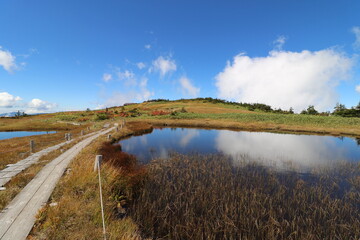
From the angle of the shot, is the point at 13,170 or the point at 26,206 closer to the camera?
the point at 26,206

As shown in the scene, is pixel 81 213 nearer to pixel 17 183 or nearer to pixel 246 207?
pixel 17 183

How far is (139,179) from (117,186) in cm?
165

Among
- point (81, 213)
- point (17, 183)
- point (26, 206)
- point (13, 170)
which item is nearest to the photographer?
point (81, 213)

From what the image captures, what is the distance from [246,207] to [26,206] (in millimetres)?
9668

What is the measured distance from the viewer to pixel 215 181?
408 inches

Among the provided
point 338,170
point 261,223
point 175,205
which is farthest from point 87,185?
point 338,170

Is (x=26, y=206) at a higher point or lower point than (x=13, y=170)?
lower

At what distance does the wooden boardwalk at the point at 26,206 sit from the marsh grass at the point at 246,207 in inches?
149

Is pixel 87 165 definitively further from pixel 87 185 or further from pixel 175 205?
pixel 175 205

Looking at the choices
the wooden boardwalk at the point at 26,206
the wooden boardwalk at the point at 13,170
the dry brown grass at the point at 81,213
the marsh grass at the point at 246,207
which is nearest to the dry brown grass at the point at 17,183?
the wooden boardwalk at the point at 26,206

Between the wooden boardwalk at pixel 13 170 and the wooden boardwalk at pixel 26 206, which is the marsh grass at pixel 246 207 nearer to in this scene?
the wooden boardwalk at pixel 26 206

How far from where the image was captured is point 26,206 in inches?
234

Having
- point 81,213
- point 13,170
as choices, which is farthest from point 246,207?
point 13,170

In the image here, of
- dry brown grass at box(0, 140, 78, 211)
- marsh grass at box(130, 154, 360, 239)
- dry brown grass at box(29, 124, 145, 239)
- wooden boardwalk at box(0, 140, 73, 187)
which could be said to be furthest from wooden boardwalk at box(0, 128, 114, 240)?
marsh grass at box(130, 154, 360, 239)
